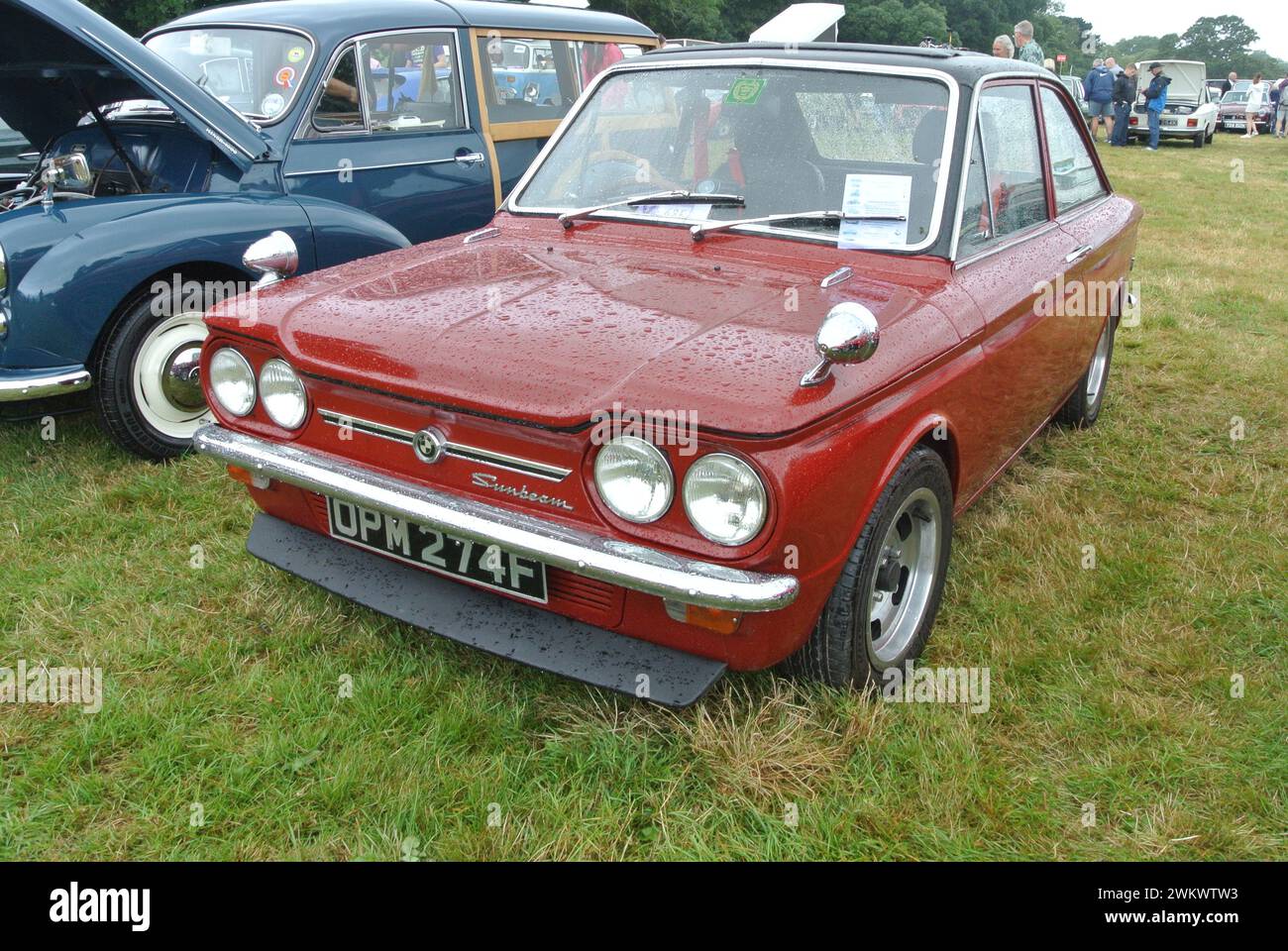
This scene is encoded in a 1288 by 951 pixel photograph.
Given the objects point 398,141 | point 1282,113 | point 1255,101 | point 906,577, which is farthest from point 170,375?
point 1255,101

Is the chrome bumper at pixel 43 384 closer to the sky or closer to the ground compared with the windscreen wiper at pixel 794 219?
closer to the ground

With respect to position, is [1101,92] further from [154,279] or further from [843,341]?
[843,341]

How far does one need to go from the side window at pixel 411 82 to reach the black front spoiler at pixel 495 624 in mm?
3204

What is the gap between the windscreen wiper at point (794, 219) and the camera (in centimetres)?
281

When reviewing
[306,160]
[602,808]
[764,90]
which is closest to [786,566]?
[602,808]

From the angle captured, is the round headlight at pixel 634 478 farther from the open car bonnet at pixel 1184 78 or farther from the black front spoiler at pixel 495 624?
the open car bonnet at pixel 1184 78

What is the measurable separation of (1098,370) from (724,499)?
11.3ft

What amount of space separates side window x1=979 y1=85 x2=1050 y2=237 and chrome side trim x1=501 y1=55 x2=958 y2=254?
0.17 meters

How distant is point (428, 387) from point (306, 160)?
311 cm

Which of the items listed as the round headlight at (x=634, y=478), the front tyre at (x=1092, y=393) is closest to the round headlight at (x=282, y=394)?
the round headlight at (x=634, y=478)

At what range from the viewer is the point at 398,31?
5195mm

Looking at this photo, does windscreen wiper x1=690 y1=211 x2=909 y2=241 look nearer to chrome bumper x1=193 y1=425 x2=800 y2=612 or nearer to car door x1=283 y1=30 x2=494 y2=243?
chrome bumper x1=193 y1=425 x2=800 y2=612

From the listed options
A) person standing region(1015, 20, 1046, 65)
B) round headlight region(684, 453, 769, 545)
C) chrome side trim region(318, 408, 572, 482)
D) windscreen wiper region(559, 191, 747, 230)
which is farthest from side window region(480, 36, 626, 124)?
person standing region(1015, 20, 1046, 65)

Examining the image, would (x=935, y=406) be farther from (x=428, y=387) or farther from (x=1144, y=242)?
(x=1144, y=242)
